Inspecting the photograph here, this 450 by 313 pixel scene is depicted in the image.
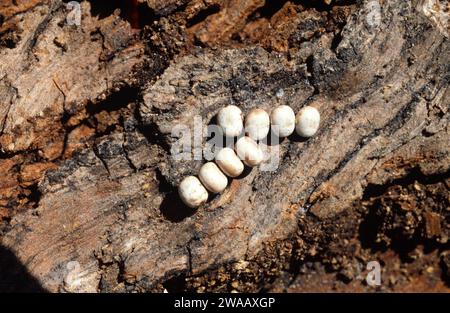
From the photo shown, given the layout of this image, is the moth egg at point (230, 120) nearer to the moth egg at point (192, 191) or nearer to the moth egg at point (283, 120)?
the moth egg at point (283, 120)

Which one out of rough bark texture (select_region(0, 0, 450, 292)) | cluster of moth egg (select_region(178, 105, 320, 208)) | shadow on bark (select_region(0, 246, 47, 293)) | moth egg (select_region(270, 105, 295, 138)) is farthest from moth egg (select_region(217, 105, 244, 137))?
shadow on bark (select_region(0, 246, 47, 293))

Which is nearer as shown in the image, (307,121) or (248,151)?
(248,151)

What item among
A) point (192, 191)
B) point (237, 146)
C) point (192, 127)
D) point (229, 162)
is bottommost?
point (192, 191)

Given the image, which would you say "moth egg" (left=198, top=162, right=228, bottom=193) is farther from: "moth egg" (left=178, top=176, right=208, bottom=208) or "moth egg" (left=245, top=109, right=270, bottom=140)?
"moth egg" (left=245, top=109, right=270, bottom=140)

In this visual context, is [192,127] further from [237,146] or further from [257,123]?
[257,123]

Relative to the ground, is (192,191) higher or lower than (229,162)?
lower

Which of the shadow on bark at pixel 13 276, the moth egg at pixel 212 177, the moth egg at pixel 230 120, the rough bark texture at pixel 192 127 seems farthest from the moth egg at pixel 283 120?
the shadow on bark at pixel 13 276

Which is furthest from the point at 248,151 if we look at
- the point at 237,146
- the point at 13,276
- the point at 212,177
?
the point at 13,276
